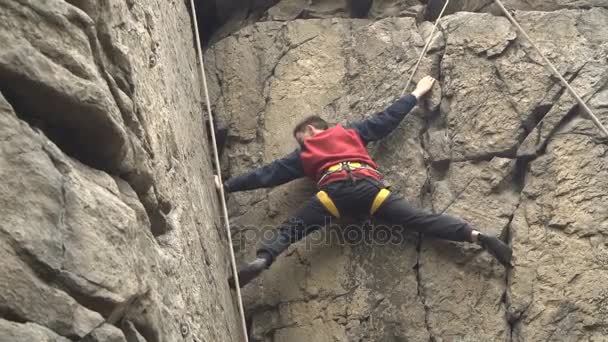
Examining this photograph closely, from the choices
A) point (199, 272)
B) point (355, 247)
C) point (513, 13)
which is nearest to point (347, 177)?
point (355, 247)

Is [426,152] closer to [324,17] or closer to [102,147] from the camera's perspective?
[324,17]

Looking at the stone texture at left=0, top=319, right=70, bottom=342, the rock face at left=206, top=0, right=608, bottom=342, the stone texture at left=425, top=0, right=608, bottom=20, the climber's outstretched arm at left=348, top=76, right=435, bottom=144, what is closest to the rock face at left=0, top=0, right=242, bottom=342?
the stone texture at left=0, top=319, right=70, bottom=342

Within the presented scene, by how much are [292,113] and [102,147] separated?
3.83 metres

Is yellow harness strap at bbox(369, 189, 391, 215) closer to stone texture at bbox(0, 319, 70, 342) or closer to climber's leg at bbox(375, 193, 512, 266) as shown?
climber's leg at bbox(375, 193, 512, 266)

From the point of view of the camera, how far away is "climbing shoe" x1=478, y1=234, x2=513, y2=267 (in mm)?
6230

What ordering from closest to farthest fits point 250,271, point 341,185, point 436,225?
point 250,271 < point 436,225 < point 341,185

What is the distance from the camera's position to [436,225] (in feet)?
20.9

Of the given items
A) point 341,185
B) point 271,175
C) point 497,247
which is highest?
point 271,175

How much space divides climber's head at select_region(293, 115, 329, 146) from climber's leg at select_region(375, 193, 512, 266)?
0.83 m

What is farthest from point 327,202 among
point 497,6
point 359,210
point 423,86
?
point 497,6

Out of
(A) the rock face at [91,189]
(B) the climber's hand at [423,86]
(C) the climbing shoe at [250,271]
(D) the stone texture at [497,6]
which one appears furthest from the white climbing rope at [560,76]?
(A) the rock face at [91,189]

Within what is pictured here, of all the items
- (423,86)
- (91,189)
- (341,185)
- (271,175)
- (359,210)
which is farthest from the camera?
(423,86)

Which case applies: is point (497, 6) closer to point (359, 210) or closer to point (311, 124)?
point (311, 124)

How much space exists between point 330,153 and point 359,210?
49cm
